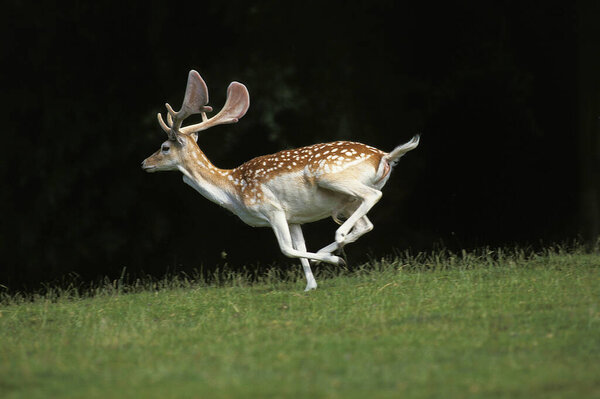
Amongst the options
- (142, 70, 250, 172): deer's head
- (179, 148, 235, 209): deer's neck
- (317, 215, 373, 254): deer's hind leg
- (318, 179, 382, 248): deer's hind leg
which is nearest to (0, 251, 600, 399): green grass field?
(317, 215, 373, 254): deer's hind leg

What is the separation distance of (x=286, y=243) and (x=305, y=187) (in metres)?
0.49

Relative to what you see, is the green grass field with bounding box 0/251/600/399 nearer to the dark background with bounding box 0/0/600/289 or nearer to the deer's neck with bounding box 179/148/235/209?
the deer's neck with bounding box 179/148/235/209

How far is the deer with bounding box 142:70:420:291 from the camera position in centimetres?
782

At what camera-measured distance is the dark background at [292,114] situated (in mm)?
11156

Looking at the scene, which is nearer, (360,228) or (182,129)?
(360,228)

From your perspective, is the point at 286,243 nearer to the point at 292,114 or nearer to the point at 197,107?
the point at 197,107

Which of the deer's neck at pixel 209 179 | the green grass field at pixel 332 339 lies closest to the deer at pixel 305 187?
the deer's neck at pixel 209 179

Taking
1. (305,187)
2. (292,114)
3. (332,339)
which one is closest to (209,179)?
(305,187)

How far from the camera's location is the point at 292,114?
11047 millimetres

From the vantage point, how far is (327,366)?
15.6 feet

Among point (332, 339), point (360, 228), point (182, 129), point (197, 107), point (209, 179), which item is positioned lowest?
point (360, 228)

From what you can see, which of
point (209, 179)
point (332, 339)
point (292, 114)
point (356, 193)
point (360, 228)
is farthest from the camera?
point (292, 114)

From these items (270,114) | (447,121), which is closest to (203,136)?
(270,114)

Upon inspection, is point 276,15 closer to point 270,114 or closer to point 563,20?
point 270,114
